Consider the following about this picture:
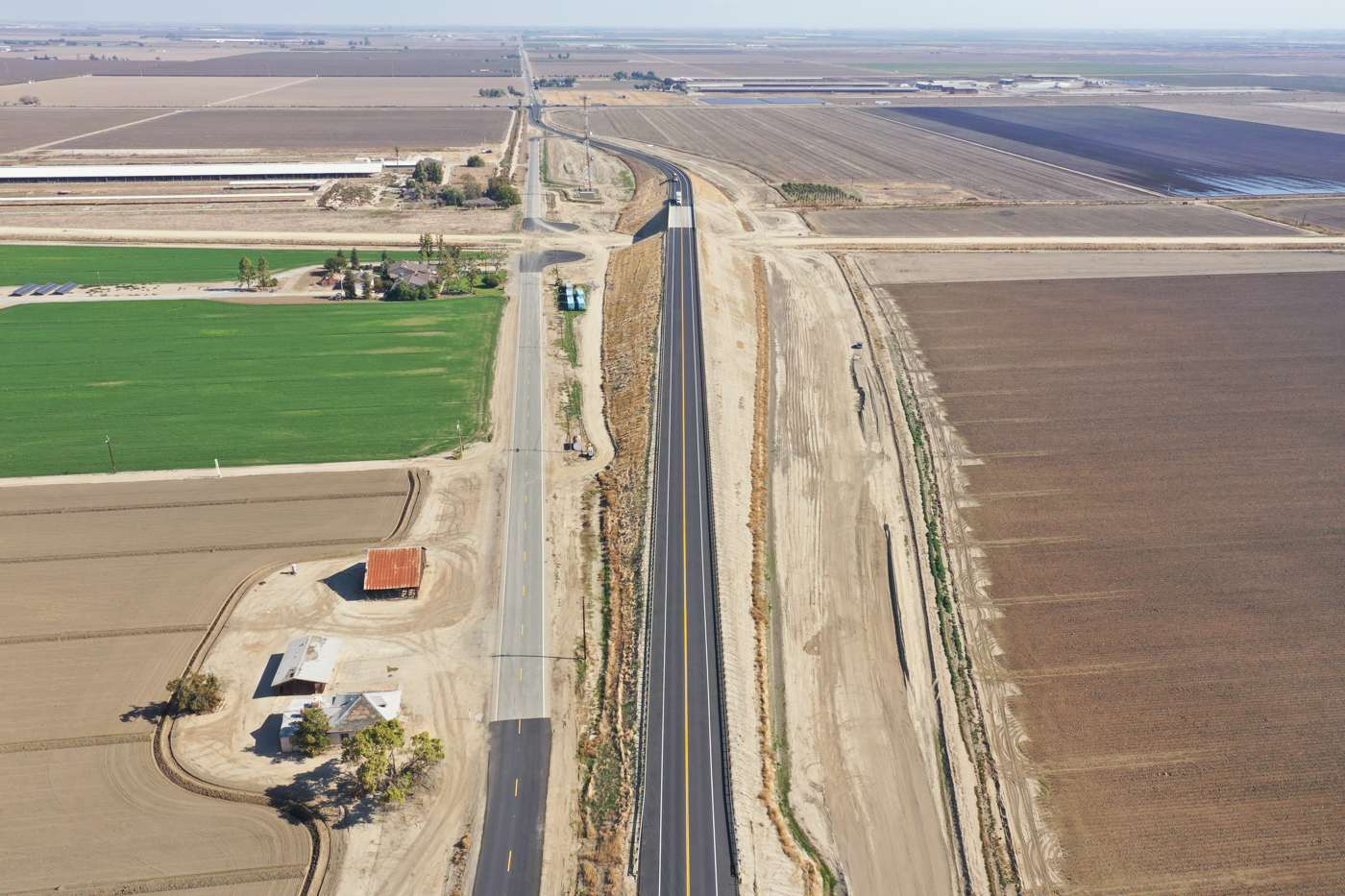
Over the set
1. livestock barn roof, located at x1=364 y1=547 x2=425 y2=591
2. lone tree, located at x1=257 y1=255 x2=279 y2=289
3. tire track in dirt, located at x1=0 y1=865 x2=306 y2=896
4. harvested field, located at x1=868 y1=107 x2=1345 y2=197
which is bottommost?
tire track in dirt, located at x1=0 y1=865 x2=306 y2=896

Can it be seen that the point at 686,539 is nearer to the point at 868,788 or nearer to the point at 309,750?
the point at 868,788

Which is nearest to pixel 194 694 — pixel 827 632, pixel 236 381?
pixel 827 632

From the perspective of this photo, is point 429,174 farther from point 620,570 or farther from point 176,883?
point 176,883

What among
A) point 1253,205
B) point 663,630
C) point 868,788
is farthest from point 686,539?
point 1253,205

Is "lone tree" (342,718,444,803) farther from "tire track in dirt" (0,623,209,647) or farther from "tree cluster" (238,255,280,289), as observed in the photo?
"tree cluster" (238,255,280,289)

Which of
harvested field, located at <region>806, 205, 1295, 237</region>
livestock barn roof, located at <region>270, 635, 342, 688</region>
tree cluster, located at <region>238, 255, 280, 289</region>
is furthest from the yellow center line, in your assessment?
harvested field, located at <region>806, 205, 1295, 237</region>

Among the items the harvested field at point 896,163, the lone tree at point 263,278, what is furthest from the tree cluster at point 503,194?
the harvested field at point 896,163
